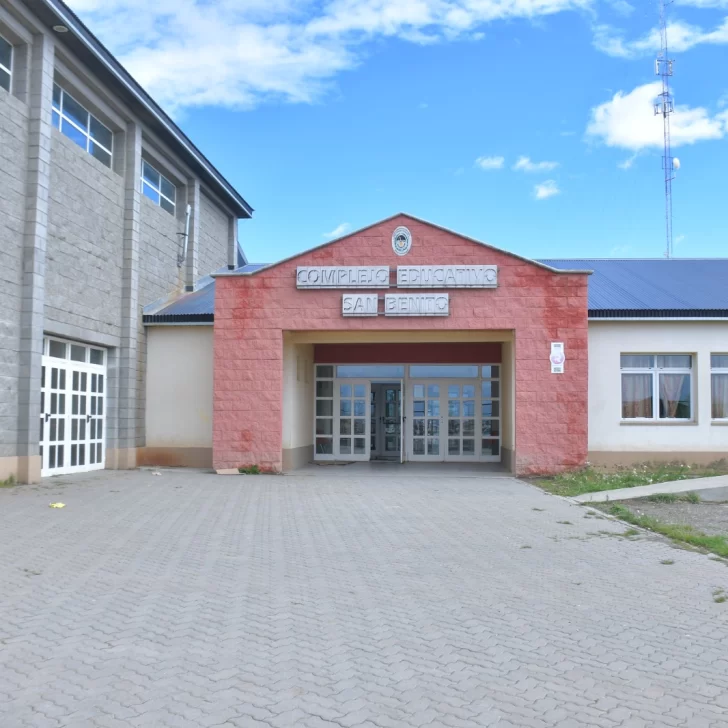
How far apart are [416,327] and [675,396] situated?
6.12 metres

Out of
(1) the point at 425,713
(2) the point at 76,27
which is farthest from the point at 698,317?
(1) the point at 425,713

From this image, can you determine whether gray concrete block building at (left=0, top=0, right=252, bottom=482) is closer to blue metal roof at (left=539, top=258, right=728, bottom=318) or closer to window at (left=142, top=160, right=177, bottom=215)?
window at (left=142, top=160, right=177, bottom=215)

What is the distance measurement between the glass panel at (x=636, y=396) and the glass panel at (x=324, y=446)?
25.3ft

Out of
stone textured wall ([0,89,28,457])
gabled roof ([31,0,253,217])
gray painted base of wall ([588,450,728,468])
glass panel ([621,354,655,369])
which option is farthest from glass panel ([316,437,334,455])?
stone textured wall ([0,89,28,457])

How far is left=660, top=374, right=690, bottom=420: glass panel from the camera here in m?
17.6

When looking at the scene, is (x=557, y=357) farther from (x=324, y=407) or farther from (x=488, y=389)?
(x=324, y=407)

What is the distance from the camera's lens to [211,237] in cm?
2425

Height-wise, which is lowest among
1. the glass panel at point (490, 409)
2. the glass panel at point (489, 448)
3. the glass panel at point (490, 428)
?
the glass panel at point (489, 448)

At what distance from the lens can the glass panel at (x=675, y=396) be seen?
1759 cm

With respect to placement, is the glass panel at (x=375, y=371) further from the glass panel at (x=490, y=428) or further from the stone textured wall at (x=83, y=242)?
the stone textured wall at (x=83, y=242)

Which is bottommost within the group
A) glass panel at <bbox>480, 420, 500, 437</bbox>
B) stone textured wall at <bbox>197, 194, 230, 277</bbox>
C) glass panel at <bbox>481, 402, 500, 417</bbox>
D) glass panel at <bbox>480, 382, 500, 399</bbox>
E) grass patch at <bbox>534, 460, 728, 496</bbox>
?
grass patch at <bbox>534, 460, 728, 496</bbox>

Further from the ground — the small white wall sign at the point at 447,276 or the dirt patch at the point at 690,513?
the small white wall sign at the point at 447,276

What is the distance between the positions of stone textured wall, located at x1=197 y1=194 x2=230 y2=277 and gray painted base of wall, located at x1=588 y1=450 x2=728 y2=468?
40.7ft

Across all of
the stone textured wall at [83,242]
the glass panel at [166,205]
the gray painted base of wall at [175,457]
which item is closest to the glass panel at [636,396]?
the gray painted base of wall at [175,457]
